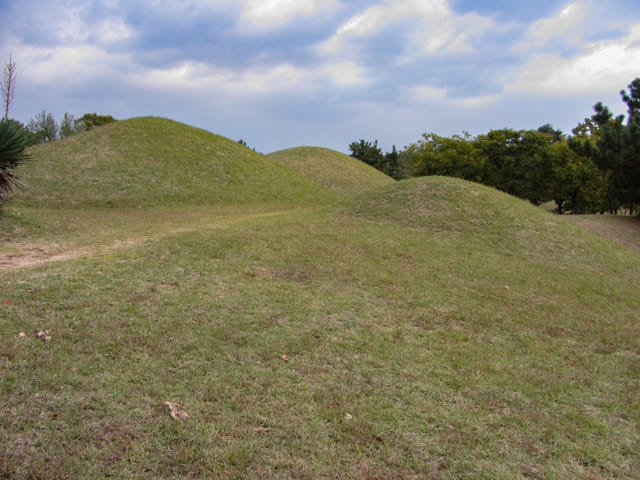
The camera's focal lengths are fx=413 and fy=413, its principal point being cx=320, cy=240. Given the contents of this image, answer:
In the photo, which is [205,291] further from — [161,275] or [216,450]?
[216,450]

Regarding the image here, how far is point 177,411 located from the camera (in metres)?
3.46

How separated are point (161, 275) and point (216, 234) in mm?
3390

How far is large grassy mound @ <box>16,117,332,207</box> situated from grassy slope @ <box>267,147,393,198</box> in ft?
21.5

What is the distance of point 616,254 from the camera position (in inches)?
Answer: 508

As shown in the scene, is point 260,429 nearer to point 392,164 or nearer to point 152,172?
point 152,172

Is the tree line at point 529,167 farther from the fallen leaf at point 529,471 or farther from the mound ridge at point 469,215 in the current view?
the fallen leaf at point 529,471

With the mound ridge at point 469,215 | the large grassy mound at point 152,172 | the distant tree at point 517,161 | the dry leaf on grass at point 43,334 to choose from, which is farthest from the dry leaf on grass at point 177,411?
the distant tree at point 517,161

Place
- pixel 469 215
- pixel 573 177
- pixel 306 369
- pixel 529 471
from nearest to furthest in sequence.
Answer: pixel 529 471, pixel 306 369, pixel 469 215, pixel 573 177

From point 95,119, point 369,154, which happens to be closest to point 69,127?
point 95,119

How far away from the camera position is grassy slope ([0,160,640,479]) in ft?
10.2

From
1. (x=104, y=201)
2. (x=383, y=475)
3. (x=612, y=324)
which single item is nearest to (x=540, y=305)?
(x=612, y=324)

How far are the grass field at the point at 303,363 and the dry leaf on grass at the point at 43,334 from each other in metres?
0.08

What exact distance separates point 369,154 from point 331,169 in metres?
23.6

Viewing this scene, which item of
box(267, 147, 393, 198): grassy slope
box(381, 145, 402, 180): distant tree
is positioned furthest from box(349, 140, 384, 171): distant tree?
box(267, 147, 393, 198): grassy slope
